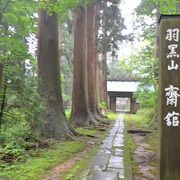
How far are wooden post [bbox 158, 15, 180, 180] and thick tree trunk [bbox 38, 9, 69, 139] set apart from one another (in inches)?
226

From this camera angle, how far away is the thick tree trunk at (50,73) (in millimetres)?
10422

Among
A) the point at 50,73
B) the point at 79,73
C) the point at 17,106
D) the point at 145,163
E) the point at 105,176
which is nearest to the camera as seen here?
the point at 105,176

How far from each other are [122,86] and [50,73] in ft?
111

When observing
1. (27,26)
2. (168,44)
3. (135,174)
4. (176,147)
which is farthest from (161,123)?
(27,26)

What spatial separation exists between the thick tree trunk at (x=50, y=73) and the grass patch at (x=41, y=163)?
0.99m

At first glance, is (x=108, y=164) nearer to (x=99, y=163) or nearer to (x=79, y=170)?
(x=99, y=163)

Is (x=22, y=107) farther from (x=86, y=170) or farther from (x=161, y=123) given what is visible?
(x=161, y=123)

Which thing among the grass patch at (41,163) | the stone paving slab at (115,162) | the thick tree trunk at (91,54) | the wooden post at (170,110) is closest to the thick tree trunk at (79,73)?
the thick tree trunk at (91,54)

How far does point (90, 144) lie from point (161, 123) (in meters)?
5.77

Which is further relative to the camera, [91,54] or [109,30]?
[109,30]

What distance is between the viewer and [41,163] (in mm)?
7027

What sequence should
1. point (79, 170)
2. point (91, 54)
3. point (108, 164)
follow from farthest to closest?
1. point (91, 54)
2. point (108, 164)
3. point (79, 170)

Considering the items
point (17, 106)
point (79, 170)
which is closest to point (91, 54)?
point (17, 106)

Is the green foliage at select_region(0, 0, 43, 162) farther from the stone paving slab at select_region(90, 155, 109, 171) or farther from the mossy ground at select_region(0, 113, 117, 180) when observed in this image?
the stone paving slab at select_region(90, 155, 109, 171)
